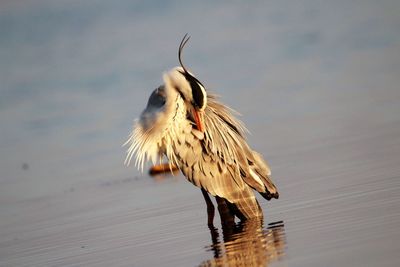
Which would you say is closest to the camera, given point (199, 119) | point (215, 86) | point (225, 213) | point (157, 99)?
point (199, 119)

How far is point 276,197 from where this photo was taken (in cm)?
1013

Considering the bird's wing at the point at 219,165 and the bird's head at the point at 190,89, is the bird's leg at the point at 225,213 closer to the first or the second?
the bird's wing at the point at 219,165

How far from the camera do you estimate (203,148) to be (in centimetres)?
1030

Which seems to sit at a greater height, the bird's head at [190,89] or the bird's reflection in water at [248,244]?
the bird's head at [190,89]

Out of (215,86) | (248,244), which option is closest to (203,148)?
(248,244)

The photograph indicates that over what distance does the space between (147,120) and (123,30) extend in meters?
20.7

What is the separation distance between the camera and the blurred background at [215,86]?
13391 millimetres

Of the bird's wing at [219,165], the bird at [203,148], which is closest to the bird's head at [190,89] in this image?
the bird at [203,148]

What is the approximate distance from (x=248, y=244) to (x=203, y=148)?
2.17 meters

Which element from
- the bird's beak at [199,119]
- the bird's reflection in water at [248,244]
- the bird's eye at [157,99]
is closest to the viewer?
the bird's reflection in water at [248,244]

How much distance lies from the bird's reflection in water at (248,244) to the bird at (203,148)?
39 cm

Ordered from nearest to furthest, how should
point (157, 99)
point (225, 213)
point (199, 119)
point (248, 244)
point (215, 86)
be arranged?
1. point (248, 244)
2. point (199, 119)
3. point (225, 213)
4. point (157, 99)
5. point (215, 86)

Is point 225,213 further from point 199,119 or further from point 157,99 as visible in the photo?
point 157,99

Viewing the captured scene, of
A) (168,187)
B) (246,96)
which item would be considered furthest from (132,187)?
(246,96)
